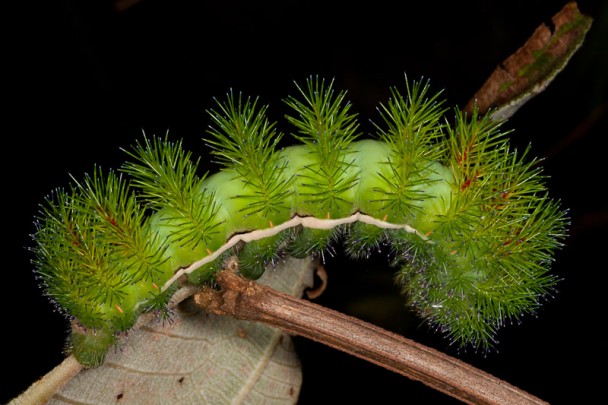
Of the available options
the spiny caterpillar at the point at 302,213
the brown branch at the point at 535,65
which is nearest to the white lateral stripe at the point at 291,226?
the spiny caterpillar at the point at 302,213

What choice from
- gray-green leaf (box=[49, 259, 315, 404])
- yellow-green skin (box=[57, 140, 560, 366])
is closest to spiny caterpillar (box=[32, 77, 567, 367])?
yellow-green skin (box=[57, 140, 560, 366])

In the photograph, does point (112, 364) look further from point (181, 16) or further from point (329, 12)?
point (329, 12)

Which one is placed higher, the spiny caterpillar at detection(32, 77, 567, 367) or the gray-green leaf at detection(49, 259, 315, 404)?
the spiny caterpillar at detection(32, 77, 567, 367)

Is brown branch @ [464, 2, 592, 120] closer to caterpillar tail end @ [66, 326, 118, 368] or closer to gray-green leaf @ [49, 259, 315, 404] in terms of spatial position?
gray-green leaf @ [49, 259, 315, 404]

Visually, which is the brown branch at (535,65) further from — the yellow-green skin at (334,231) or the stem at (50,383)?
the stem at (50,383)

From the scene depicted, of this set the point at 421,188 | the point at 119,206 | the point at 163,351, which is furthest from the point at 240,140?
the point at 163,351

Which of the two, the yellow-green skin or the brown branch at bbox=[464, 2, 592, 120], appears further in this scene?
the brown branch at bbox=[464, 2, 592, 120]
